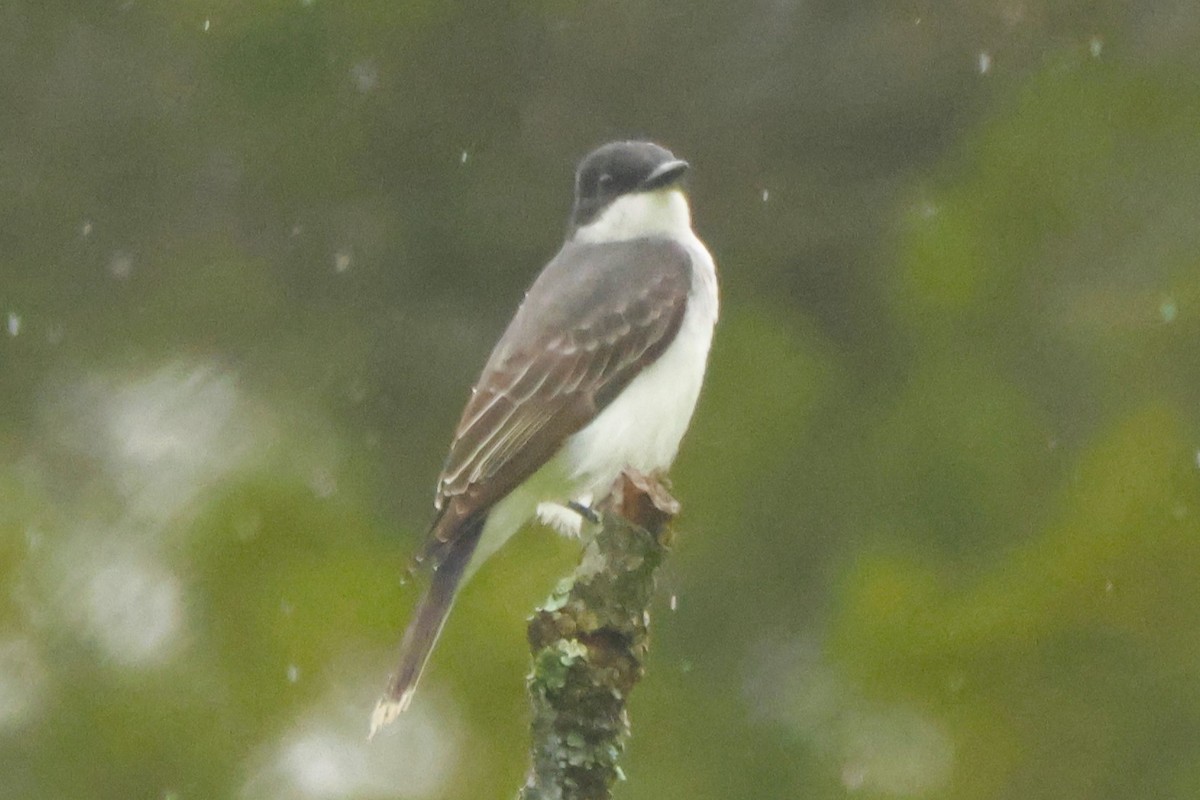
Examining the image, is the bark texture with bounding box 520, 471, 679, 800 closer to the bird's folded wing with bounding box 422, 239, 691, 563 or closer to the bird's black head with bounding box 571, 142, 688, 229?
the bird's folded wing with bounding box 422, 239, 691, 563

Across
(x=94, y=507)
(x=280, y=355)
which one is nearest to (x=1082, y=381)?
(x=280, y=355)

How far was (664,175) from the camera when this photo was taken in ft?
17.2

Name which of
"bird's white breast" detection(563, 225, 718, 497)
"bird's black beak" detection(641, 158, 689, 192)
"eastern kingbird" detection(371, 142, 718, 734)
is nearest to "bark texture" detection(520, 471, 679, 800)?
"eastern kingbird" detection(371, 142, 718, 734)

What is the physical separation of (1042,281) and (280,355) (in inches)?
79.4

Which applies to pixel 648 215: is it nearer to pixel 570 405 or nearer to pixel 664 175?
pixel 664 175

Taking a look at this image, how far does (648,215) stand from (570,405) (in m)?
0.70

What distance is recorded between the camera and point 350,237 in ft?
21.8

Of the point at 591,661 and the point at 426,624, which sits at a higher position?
the point at 591,661

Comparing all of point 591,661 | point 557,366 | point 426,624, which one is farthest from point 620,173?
point 591,661

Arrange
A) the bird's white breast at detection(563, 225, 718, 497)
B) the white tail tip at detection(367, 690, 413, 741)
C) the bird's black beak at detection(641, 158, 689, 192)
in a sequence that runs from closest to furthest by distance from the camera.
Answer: the white tail tip at detection(367, 690, 413, 741), the bird's white breast at detection(563, 225, 718, 497), the bird's black beak at detection(641, 158, 689, 192)

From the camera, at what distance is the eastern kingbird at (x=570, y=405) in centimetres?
466

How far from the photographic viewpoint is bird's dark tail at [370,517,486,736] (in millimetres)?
4527

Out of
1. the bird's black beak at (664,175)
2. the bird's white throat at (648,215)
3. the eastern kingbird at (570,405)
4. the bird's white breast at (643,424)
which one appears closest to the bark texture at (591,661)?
the eastern kingbird at (570,405)

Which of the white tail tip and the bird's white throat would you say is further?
the bird's white throat
